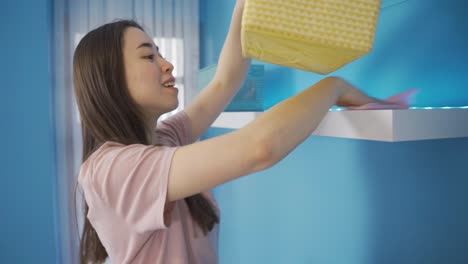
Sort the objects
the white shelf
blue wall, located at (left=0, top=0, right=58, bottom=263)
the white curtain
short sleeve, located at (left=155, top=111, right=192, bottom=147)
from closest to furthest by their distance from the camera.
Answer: the white shelf, short sleeve, located at (left=155, top=111, right=192, bottom=147), blue wall, located at (left=0, top=0, right=58, bottom=263), the white curtain

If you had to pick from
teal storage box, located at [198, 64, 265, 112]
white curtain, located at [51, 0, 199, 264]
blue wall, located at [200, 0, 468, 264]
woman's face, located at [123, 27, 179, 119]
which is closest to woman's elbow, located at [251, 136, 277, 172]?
woman's face, located at [123, 27, 179, 119]

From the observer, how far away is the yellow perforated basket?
390 millimetres

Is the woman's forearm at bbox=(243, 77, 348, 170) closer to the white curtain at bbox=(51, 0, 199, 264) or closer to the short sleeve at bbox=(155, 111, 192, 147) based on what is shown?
the short sleeve at bbox=(155, 111, 192, 147)

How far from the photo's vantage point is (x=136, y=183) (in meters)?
0.53

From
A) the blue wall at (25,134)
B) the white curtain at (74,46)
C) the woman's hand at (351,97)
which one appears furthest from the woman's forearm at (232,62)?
the blue wall at (25,134)

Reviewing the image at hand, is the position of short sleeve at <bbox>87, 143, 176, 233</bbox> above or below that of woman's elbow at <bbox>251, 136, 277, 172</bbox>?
below

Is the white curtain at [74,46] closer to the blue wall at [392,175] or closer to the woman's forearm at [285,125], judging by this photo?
the blue wall at [392,175]

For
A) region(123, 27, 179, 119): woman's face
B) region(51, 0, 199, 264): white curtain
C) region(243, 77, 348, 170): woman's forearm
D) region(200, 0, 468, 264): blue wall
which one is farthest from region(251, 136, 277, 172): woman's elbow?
region(51, 0, 199, 264): white curtain

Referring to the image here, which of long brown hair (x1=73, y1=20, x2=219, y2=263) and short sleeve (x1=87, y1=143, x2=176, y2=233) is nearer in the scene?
short sleeve (x1=87, y1=143, x2=176, y2=233)

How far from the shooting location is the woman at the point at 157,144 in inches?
18.9

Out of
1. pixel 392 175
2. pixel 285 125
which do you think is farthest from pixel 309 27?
pixel 392 175

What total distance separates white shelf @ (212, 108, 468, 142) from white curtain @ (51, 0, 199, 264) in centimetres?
156

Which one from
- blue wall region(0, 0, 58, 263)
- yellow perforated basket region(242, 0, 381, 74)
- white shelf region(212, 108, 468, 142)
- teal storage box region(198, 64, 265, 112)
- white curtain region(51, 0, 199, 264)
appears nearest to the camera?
yellow perforated basket region(242, 0, 381, 74)

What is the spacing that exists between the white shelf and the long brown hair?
15.1 inches
